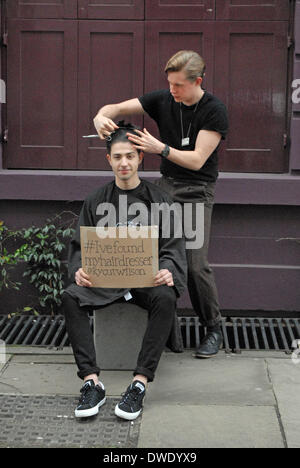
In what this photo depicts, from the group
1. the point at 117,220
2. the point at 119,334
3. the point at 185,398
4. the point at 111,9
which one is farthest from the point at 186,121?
the point at 185,398

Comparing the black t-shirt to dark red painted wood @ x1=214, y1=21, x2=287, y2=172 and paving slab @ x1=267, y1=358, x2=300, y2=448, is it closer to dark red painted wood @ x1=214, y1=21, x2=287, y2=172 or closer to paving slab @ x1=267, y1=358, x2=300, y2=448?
dark red painted wood @ x1=214, y1=21, x2=287, y2=172

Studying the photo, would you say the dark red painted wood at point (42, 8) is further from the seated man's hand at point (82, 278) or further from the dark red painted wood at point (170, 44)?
the seated man's hand at point (82, 278)

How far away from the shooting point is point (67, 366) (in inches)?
194

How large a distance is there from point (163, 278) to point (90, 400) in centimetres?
81

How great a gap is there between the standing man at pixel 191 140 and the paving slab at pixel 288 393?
478 mm

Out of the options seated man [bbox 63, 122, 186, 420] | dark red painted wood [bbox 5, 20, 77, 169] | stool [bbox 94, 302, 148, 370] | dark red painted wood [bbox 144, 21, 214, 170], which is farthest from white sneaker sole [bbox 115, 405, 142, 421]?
dark red painted wood [bbox 144, 21, 214, 170]

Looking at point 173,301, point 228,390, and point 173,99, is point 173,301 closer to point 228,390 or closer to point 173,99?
point 228,390

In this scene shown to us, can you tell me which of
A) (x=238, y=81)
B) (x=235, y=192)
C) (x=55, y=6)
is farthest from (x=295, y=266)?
(x=55, y=6)

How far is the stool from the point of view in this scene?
4.74 meters

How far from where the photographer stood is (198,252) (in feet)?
16.2

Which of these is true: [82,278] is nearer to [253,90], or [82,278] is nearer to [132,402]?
[132,402]

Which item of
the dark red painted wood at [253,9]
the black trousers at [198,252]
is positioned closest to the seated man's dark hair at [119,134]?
the black trousers at [198,252]

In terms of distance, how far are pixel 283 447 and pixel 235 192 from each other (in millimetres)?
2455

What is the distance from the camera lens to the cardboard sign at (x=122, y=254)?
171 inches
